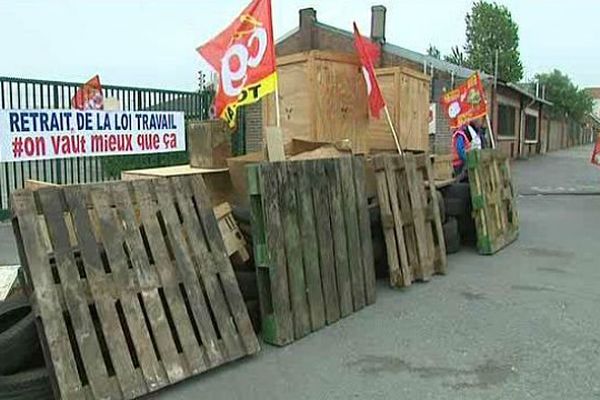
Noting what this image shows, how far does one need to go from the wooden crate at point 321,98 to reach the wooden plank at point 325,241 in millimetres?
1458

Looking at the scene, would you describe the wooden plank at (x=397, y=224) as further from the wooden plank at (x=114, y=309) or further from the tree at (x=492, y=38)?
the tree at (x=492, y=38)

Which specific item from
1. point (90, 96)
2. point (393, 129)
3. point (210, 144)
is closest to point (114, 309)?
point (210, 144)

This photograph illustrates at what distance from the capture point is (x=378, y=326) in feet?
16.9

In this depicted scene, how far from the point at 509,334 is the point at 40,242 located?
11.9ft

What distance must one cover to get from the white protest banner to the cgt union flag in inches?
169

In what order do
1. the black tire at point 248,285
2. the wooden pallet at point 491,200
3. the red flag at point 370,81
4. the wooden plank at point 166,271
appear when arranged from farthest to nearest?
the wooden pallet at point 491,200, the red flag at point 370,81, the black tire at point 248,285, the wooden plank at point 166,271

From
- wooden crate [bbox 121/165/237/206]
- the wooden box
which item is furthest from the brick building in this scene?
wooden crate [bbox 121/165/237/206]

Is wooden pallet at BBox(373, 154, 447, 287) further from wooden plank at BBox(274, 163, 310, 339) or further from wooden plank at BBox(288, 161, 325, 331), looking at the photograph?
wooden plank at BBox(274, 163, 310, 339)

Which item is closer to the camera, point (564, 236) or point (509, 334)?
point (509, 334)

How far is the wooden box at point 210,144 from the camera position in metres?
6.27

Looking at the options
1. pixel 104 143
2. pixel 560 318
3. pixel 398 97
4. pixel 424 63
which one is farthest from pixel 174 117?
pixel 424 63

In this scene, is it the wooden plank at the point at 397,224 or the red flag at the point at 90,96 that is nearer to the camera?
the wooden plank at the point at 397,224

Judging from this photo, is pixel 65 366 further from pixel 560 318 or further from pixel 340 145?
pixel 560 318

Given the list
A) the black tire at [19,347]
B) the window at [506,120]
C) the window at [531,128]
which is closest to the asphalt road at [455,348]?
the black tire at [19,347]
